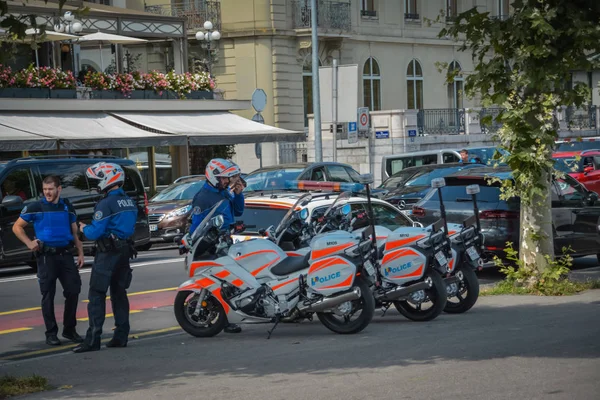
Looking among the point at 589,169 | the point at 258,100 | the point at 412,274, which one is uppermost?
the point at 258,100

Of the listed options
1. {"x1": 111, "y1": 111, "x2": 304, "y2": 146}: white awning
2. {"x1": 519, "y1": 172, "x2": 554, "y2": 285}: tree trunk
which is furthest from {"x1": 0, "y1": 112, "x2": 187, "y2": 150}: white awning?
{"x1": 519, "y1": 172, "x2": 554, "y2": 285}: tree trunk

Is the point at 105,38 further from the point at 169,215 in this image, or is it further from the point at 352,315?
the point at 352,315

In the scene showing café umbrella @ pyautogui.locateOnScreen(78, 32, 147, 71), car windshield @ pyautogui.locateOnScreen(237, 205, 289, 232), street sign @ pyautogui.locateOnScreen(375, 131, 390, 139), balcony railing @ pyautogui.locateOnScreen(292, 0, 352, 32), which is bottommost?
car windshield @ pyautogui.locateOnScreen(237, 205, 289, 232)

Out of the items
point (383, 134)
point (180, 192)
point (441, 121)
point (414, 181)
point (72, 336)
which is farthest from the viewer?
point (441, 121)

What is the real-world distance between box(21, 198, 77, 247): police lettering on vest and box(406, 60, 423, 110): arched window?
133 ft

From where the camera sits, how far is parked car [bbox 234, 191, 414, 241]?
560 inches

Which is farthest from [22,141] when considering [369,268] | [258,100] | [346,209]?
[369,268]

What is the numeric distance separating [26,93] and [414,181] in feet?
43.1

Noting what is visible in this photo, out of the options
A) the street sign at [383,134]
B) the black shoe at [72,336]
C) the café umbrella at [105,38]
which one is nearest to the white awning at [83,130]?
the café umbrella at [105,38]

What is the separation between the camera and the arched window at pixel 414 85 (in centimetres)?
5112

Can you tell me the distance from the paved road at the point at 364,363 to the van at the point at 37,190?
7320mm

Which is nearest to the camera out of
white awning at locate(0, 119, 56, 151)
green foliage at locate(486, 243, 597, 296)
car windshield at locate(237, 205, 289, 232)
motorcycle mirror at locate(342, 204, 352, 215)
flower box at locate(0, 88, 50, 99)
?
motorcycle mirror at locate(342, 204, 352, 215)

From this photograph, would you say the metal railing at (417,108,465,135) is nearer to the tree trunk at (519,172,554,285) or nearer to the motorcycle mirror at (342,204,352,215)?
the tree trunk at (519,172,554,285)

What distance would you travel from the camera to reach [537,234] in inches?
550
